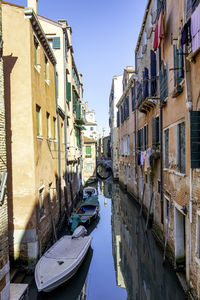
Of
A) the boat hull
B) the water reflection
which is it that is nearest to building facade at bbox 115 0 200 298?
the water reflection

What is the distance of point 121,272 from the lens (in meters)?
8.72

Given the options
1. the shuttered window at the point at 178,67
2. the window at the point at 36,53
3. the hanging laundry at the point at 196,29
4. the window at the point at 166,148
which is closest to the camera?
the hanging laundry at the point at 196,29

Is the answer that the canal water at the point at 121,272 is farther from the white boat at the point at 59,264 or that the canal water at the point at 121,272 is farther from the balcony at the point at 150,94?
the balcony at the point at 150,94

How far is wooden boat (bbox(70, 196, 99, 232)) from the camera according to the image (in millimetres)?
11781

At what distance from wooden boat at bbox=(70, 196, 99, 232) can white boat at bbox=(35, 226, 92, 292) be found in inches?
93.9

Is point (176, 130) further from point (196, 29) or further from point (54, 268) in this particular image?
point (54, 268)

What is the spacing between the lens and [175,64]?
7434 millimetres

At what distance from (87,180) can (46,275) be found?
24.2m

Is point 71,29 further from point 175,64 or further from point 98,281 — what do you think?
point 98,281

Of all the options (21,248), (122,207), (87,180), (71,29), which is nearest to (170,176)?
(21,248)

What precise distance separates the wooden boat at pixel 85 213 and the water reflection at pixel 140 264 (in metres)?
1.44

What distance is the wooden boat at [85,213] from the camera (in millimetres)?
11781

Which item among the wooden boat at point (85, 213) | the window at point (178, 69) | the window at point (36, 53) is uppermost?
the window at point (36, 53)

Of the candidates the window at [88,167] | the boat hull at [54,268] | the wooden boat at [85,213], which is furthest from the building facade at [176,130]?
the window at [88,167]
